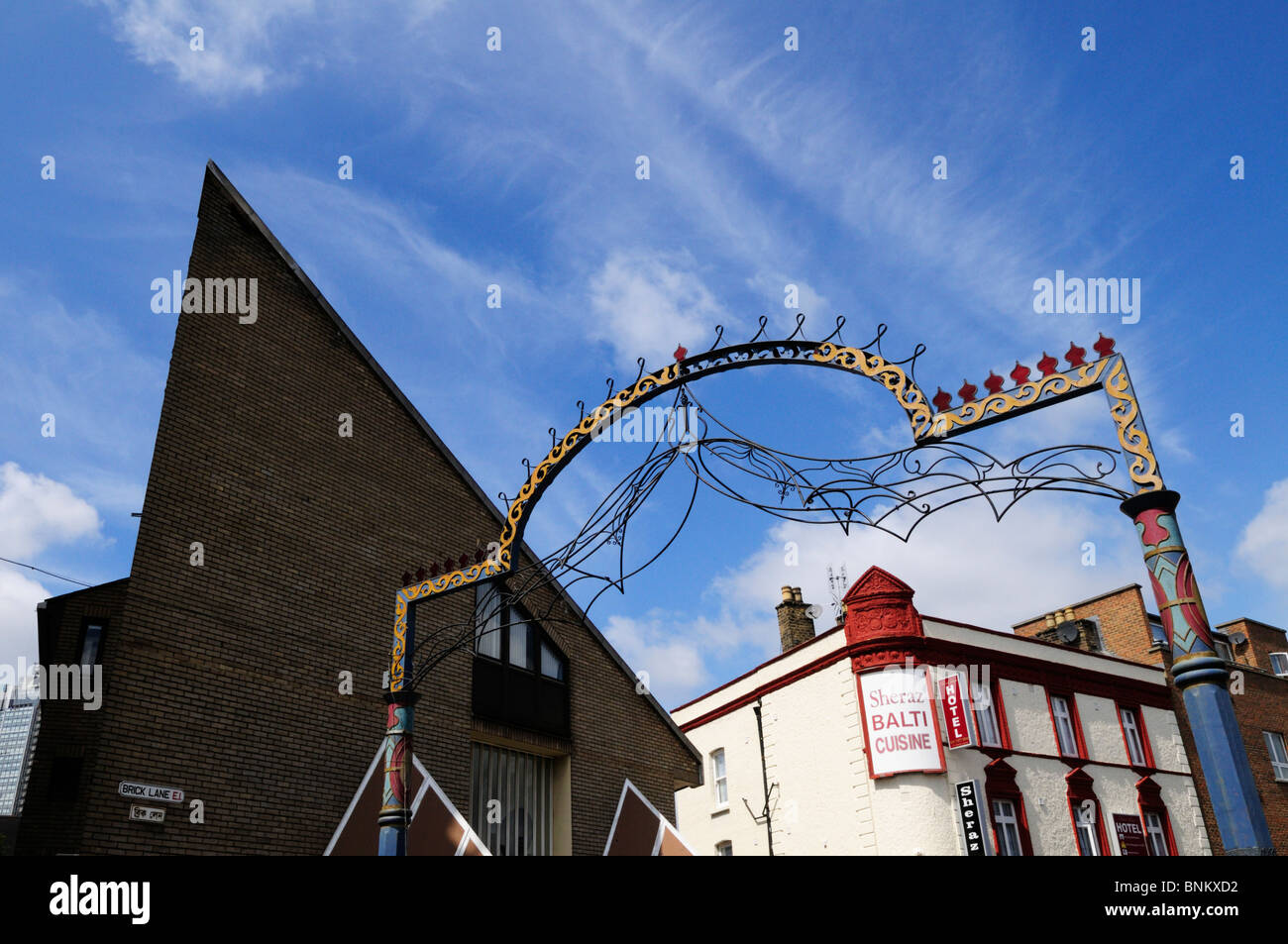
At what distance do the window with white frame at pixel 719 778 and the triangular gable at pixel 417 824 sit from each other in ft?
54.8

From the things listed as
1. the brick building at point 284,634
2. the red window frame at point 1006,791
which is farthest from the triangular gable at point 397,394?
the red window frame at point 1006,791

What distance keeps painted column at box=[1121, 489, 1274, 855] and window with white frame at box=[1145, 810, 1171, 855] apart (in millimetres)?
23080

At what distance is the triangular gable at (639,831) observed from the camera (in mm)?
14820

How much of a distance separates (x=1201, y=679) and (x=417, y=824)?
30.1ft

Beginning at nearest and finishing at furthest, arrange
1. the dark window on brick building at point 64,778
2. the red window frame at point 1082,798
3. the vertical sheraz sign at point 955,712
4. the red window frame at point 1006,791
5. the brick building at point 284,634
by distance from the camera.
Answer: the dark window on brick building at point 64,778 → the brick building at point 284,634 → the vertical sheraz sign at point 955,712 → the red window frame at point 1006,791 → the red window frame at point 1082,798

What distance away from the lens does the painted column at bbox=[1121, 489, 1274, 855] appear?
5.12 meters

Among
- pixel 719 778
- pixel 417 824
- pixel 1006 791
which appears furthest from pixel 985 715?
pixel 417 824

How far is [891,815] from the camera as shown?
69.6 feet

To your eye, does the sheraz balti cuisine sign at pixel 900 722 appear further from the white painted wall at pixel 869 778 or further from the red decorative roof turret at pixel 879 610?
the red decorative roof turret at pixel 879 610

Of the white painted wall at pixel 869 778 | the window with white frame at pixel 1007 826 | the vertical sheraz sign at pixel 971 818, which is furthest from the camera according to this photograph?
the window with white frame at pixel 1007 826

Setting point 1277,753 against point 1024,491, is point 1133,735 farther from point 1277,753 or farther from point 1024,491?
point 1024,491

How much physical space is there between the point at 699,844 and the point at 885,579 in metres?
10.8

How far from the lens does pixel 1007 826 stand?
72.0 ft
